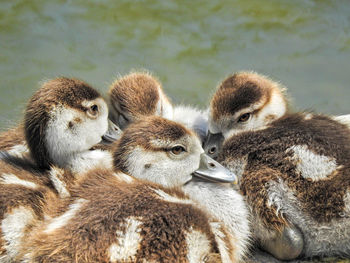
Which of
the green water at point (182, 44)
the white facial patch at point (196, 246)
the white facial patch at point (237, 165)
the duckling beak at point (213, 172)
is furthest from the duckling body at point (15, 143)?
the green water at point (182, 44)

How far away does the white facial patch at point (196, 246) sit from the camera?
233 centimetres

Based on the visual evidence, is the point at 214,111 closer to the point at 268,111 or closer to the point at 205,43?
the point at 268,111

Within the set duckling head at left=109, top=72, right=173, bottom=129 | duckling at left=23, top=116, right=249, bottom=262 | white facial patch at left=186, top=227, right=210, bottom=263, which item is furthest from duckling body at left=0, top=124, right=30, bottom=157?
white facial patch at left=186, top=227, right=210, bottom=263

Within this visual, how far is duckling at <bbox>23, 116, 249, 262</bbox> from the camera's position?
2275mm

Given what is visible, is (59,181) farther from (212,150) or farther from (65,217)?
(212,150)

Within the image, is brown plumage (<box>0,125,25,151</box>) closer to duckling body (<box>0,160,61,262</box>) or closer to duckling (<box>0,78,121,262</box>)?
duckling (<box>0,78,121,262</box>)

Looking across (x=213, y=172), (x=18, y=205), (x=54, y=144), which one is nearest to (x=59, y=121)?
(x=54, y=144)

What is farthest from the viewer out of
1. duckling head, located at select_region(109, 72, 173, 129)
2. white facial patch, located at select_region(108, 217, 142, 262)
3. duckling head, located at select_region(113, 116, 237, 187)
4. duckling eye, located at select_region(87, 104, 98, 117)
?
duckling head, located at select_region(109, 72, 173, 129)

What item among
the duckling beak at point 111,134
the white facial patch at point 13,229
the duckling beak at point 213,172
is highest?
the duckling beak at point 111,134

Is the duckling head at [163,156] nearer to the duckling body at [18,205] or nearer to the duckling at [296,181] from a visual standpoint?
the duckling at [296,181]

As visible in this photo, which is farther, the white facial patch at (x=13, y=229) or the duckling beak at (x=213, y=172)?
the duckling beak at (x=213, y=172)

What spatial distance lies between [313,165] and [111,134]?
106 centimetres

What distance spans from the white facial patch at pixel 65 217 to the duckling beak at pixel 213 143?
0.96 meters

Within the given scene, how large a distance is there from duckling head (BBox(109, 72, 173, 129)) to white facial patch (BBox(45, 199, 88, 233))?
1.00 metres
